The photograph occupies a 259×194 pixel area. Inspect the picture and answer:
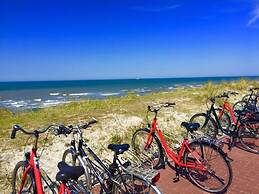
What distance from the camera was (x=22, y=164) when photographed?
359 centimetres

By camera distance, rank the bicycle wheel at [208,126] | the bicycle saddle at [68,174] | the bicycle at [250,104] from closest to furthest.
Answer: the bicycle saddle at [68,174], the bicycle wheel at [208,126], the bicycle at [250,104]

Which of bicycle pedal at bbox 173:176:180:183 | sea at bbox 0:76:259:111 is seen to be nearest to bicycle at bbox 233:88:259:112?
bicycle pedal at bbox 173:176:180:183

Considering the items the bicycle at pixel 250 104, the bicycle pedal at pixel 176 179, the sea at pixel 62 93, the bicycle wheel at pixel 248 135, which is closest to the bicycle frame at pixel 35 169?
the bicycle pedal at pixel 176 179

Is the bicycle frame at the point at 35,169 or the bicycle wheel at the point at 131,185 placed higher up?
the bicycle frame at the point at 35,169

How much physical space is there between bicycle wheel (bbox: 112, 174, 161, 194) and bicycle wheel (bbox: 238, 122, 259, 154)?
12.4ft

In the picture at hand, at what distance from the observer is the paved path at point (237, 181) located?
417 centimetres

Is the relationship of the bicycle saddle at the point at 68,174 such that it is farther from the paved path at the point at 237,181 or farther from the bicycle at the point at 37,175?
the paved path at the point at 237,181

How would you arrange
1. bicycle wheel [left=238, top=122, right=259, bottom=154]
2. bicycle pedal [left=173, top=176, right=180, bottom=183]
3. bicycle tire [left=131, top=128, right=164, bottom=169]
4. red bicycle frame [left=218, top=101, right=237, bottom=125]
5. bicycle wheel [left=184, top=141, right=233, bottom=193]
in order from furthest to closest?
red bicycle frame [left=218, top=101, right=237, bottom=125] < bicycle wheel [left=238, top=122, right=259, bottom=154] < bicycle tire [left=131, top=128, right=164, bottom=169] < bicycle pedal [left=173, top=176, right=180, bottom=183] < bicycle wheel [left=184, top=141, right=233, bottom=193]

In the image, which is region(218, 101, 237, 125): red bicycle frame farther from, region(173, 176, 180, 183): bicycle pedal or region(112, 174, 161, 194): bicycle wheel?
region(112, 174, 161, 194): bicycle wheel

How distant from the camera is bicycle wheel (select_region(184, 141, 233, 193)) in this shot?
4074mm

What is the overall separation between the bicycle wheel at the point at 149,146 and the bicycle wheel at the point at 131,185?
1.70 meters

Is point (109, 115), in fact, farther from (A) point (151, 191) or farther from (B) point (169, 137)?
(A) point (151, 191)

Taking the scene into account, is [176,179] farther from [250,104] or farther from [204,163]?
[250,104]

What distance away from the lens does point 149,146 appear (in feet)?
17.2
